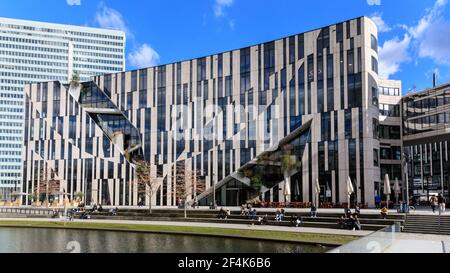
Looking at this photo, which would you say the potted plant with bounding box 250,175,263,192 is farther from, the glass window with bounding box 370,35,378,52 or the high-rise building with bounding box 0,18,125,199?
the high-rise building with bounding box 0,18,125,199

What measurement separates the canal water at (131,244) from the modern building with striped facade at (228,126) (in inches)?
796

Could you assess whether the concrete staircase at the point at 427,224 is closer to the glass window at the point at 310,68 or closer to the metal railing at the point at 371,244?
the metal railing at the point at 371,244

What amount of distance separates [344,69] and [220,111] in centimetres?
1942

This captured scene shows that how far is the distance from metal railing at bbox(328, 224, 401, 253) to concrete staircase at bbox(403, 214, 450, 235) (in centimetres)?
1367

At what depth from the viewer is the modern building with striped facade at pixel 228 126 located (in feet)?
188

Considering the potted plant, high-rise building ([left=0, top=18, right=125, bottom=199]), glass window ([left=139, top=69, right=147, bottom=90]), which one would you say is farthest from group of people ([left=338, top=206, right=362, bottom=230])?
high-rise building ([left=0, top=18, right=125, bottom=199])

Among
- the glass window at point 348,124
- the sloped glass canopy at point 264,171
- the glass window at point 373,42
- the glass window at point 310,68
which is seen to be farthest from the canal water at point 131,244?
the glass window at point 373,42

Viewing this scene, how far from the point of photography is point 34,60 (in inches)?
7205

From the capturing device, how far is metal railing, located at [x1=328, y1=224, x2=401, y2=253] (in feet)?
43.3

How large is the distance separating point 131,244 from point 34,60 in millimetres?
170447

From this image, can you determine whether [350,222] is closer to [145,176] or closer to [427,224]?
[427,224]

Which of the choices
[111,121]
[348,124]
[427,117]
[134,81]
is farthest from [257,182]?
[111,121]

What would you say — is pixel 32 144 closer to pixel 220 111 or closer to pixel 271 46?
pixel 220 111

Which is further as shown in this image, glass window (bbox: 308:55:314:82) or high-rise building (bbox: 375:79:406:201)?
high-rise building (bbox: 375:79:406:201)
